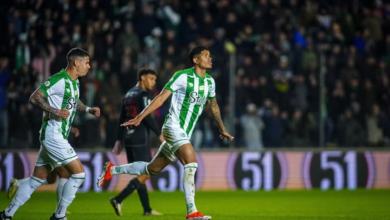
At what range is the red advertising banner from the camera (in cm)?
1642

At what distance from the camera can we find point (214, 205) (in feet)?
43.1

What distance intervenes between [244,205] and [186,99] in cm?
457

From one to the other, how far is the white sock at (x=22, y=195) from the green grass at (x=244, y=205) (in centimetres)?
130

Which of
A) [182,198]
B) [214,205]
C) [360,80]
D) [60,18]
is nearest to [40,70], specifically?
[60,18]

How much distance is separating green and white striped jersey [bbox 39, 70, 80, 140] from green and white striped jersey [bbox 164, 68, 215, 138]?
1.28 m

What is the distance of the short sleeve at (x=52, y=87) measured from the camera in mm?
8523

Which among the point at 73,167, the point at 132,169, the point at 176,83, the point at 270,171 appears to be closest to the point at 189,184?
the point at 132,169

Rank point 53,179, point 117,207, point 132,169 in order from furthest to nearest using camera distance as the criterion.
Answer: point 53,179 → point 117,207 → point 132,169

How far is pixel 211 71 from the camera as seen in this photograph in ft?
54.4

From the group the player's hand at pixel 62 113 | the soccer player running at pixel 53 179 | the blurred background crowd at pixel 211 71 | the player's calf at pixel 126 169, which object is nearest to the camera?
the player's hand at pixel 62 113

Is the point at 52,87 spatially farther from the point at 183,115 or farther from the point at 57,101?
the point at 183,115

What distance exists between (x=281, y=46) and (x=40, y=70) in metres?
7.13

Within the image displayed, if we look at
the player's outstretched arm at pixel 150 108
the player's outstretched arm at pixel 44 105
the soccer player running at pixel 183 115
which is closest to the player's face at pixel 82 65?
the player's outstretched arm at pixel 44 105

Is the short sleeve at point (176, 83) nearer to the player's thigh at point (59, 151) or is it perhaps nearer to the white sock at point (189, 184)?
the white sock at point (189, 184)
